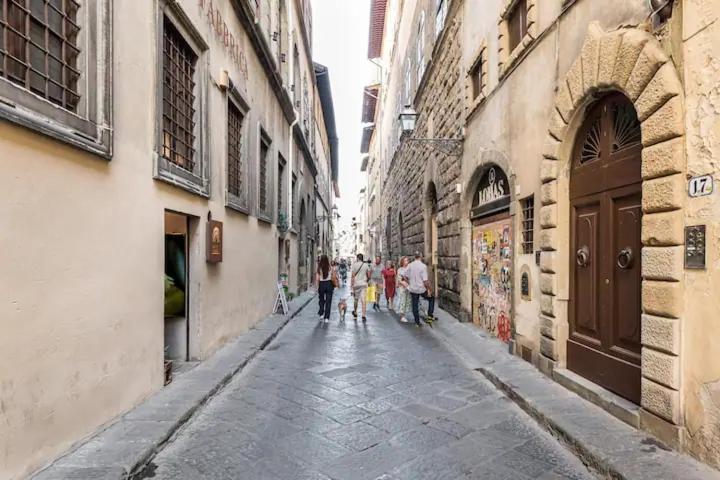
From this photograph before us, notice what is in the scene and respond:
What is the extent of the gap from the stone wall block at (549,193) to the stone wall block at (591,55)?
1.15 m

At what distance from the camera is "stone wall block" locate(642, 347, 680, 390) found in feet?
12.3

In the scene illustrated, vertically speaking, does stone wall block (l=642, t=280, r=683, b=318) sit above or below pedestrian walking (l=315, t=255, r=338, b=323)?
above

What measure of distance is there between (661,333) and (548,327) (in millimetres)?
2080

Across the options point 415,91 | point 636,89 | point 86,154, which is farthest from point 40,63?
point 415,91

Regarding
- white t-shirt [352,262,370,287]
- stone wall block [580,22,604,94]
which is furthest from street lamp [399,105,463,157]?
stone wall block [580,22,604,94]

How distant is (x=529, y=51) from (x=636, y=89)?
2.77 meters

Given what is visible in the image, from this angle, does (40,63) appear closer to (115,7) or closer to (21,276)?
(115,7)

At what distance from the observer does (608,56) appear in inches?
181

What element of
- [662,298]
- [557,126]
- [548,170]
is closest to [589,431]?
[662,298]

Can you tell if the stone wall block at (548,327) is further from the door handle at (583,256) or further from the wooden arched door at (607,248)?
the door handle at (583,256)

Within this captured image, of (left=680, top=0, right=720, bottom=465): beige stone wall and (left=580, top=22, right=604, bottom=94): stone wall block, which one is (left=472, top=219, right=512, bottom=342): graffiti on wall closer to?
(left=580, top=22, right=604, bottom=94): stone wall block

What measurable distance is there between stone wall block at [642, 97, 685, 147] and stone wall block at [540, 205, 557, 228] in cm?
178

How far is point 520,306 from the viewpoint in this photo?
7.05m

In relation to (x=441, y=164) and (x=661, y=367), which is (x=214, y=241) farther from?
(x=441, y=164)
